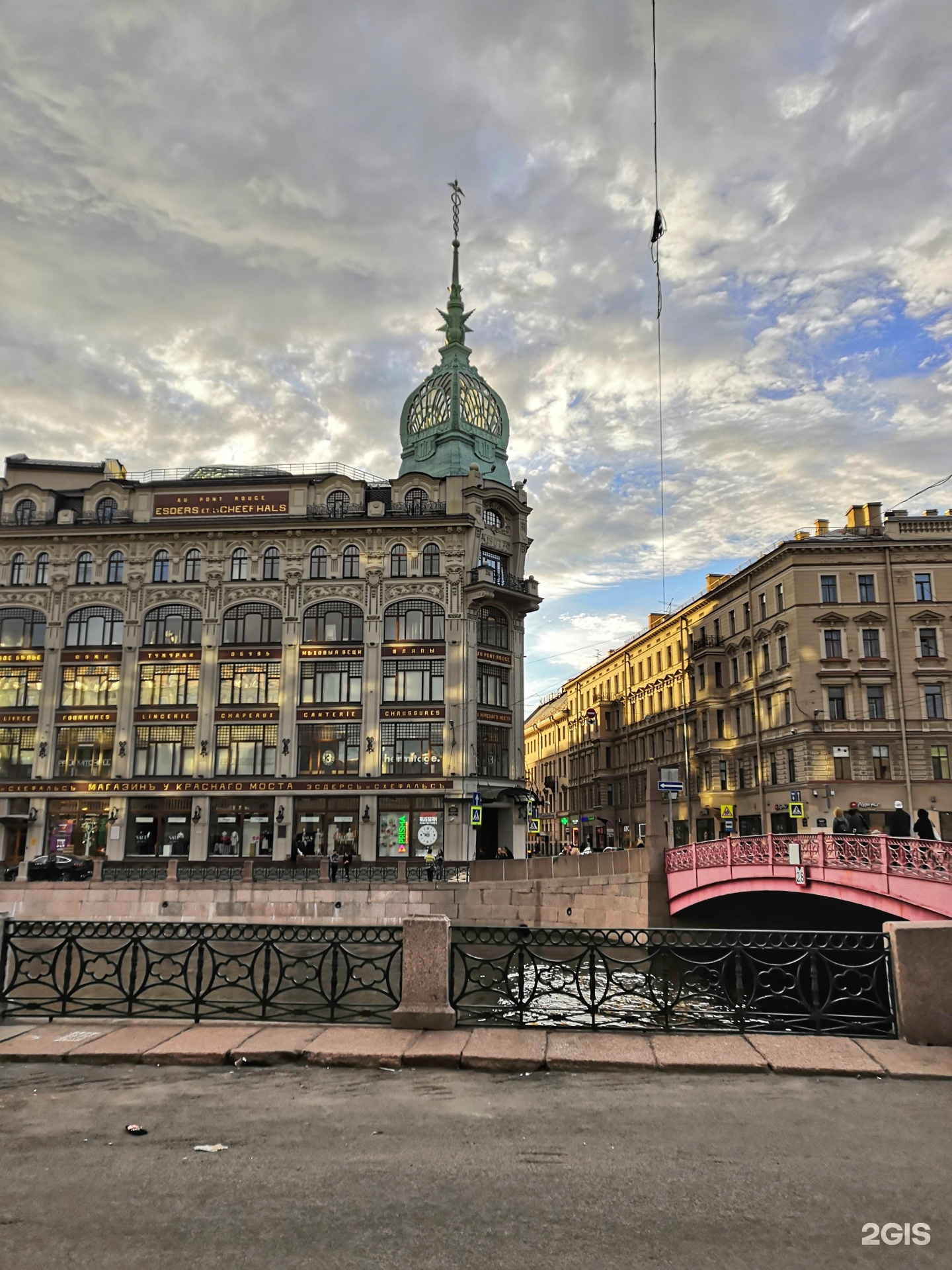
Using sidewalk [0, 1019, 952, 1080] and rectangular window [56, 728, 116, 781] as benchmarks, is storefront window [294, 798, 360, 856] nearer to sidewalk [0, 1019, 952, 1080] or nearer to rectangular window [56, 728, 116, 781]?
rectangular window [56, 728, 116, 781]

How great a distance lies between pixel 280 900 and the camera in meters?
39.4

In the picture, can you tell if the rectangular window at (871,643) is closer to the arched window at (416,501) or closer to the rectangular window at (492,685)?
the rectangular window at (492,685)

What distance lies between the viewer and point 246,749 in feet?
160

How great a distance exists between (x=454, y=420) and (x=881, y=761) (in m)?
30.4

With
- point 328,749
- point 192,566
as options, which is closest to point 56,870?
point 328,749

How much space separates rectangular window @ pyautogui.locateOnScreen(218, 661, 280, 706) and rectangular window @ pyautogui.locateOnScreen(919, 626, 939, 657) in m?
34.4

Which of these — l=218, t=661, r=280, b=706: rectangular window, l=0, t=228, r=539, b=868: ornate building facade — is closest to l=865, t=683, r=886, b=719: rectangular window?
l=0, t=228, r=539, b=868: ornate building facade

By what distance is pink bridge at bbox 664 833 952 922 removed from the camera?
1847cm

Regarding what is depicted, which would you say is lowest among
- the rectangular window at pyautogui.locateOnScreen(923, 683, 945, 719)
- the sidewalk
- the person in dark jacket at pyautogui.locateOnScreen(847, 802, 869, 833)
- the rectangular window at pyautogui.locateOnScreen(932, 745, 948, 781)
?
the sidewalk

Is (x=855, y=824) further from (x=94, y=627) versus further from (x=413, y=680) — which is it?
(x=94, y=627)

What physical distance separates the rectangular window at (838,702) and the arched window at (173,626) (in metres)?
34.1

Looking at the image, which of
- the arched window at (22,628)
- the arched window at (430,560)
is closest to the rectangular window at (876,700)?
the arched window at (430,560)

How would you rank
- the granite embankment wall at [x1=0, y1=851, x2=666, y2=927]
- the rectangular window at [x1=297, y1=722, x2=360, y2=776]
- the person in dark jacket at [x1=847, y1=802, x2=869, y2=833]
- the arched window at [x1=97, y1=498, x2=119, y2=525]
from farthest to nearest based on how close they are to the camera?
the arched window at [x1=97, y1=498, x2=119, y2=525] → the rectangular window at [x1=297, y1=722, x2=360, y2=776] → the granite embankment wall at [x1=0, y1=851, x2=666, y2=927] → the person in dark jacket at [x1=847, y1=802, x2=869, y2=833]

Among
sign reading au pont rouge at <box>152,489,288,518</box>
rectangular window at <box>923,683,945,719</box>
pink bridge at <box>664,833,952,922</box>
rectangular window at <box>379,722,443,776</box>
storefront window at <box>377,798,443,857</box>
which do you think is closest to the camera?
pink bridge at <box>664,833,952,922</box>
